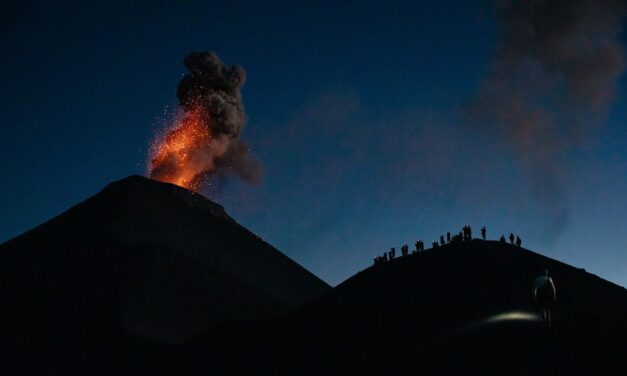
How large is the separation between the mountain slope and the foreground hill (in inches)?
309

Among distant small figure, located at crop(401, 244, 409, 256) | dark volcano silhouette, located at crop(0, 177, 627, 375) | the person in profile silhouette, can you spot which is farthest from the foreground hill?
distant small figure, located at crop(401, 244, 409, 256)

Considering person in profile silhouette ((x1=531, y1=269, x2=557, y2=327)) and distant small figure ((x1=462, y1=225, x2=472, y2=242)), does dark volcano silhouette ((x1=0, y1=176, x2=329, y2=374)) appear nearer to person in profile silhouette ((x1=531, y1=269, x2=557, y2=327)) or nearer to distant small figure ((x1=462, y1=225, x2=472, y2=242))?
distant small figure ((x1=462, y1=225, x2=472, y2=242))

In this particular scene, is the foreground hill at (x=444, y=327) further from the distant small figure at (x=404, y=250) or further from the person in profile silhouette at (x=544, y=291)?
the distant small figure at (x=404, y=250)

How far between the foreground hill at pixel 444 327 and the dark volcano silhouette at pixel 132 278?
7.18m

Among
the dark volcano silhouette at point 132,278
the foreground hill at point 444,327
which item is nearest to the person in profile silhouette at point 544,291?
the foreground hill at point 444,327

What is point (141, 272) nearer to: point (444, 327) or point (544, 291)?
point (444, 327)

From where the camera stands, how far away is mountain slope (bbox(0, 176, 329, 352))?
36875 millimetres

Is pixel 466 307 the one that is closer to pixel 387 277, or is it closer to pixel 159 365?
pixel 387 277

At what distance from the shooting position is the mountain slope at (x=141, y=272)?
121 ft

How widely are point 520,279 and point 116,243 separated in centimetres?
3691

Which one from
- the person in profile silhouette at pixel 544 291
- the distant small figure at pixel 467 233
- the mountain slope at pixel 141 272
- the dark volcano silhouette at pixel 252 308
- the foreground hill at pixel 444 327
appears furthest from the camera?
the mountain slope at pixel 141 272

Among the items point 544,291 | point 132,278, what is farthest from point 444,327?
point 132,278

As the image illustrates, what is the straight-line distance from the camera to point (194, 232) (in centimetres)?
5822

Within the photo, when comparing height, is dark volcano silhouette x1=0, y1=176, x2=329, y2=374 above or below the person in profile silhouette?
above
